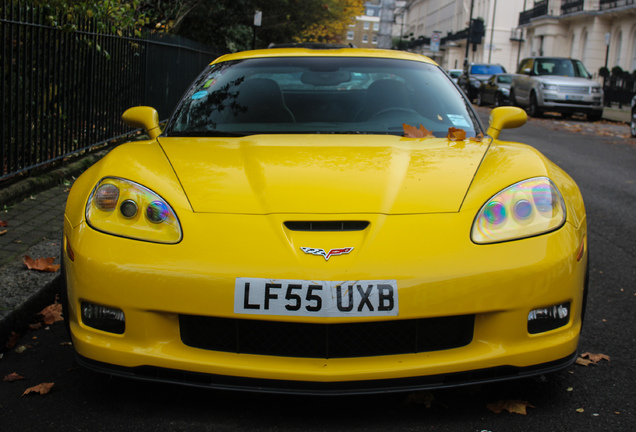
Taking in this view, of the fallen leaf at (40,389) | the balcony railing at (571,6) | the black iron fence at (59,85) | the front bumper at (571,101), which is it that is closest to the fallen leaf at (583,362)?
the fallen leaf at (40,389)

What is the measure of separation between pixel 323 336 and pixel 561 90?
20371 mm

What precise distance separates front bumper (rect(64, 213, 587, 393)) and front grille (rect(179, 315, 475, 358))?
0.09 ft

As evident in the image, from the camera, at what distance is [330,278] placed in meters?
2.24

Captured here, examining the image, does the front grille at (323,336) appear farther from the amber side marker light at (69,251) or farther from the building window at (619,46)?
Result: the building window at (619,46)

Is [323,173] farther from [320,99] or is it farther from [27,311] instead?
[27,311]

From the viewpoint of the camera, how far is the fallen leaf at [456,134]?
3.42m

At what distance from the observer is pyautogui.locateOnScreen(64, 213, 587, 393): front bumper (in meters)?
2.28

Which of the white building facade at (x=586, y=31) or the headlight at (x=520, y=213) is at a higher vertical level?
the white building facade at (x=586, y=31)

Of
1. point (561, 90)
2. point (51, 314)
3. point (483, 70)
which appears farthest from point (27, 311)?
point (483, 70)

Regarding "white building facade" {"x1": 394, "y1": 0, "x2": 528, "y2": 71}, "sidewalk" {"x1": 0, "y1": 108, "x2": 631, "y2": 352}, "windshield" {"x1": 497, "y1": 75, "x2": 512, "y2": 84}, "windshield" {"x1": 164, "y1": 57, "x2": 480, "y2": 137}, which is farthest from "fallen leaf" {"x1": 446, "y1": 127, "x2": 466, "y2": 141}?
"white building facade" {"x1": 394, "y1": 0, "x2": 528, "y2": 71}

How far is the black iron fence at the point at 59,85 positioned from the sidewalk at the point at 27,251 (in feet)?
1.41

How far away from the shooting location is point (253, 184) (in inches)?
105

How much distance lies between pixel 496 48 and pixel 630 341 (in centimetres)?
6569

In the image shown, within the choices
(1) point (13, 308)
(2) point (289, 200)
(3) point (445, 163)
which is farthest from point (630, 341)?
(1) point (13, 308)
